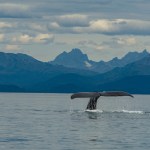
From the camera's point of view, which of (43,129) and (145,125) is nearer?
(43,129)

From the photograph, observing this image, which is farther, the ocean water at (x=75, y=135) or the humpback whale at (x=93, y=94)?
the humpback whale at (x=93, y=94)

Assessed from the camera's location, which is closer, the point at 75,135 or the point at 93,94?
the point at 75,135

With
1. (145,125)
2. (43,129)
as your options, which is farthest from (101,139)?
(145,125)

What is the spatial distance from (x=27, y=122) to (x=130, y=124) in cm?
1128

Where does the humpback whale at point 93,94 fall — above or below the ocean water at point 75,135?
above

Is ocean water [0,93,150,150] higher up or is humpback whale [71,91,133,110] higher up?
humpback whale [71,91,133,110]

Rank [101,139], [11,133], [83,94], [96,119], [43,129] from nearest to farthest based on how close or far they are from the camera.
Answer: [101,139], [11,133], [43,129], [96,119], [83,94]

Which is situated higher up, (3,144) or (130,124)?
(130,124)

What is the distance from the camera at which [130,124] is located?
64.4 metres

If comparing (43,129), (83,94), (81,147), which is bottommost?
(81,147)

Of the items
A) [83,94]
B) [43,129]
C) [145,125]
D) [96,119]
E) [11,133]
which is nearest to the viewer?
[11,133]

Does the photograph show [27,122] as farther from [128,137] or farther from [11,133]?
[128,137]

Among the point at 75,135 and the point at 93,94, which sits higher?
the point at 93,94

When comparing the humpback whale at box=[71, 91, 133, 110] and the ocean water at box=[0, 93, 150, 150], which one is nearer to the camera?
the ocean water at box=[0, 93, 150, 150]
